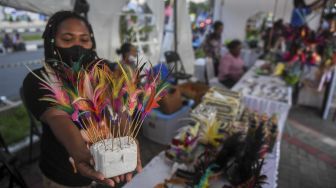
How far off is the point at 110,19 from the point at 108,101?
2.16 metres

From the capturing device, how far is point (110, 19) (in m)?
2.54

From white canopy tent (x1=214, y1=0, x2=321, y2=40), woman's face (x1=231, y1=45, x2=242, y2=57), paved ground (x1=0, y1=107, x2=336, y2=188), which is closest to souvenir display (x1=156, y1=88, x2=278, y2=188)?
paved ground (x1=0, y1=107, x2=336, y2=188)

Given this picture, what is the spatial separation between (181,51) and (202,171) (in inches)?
127

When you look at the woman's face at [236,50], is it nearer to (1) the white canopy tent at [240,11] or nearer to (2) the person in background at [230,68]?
(2) the person in background at [230,68]

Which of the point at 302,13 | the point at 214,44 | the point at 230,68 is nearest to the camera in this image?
the point at 230,68

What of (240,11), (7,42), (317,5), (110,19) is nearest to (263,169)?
(110,19)

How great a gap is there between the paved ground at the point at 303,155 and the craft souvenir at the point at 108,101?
1428mm

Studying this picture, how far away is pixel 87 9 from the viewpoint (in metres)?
2.07

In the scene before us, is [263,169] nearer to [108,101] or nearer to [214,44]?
[108,101]

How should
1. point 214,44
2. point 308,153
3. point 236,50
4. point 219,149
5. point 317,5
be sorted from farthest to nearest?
point 214,44
point 317,5
point 236,50
point 308,153
point 219,149

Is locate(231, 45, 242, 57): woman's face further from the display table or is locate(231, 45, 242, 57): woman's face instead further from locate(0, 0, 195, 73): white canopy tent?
the display table

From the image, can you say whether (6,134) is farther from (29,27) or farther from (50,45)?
(50,45)

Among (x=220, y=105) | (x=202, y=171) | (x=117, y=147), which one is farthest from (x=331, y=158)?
(x=117, y=147)

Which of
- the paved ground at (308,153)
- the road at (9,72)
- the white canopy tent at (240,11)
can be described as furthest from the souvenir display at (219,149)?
the white canopy tent at (240,11)
